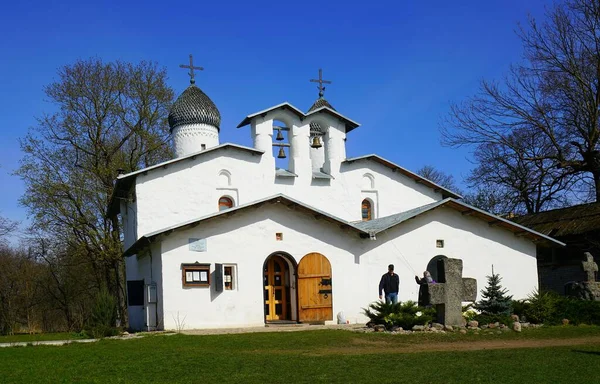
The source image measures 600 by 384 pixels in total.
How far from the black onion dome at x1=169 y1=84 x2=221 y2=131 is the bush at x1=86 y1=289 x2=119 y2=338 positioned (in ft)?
40.6

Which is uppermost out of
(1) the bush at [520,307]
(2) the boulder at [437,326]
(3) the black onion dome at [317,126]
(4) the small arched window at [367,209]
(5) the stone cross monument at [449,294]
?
(3) the black onion dome at [317,126]

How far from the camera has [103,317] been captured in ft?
66.6

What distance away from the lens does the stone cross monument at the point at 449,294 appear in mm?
17594

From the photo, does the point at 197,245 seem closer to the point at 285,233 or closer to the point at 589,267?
the point at 285,233

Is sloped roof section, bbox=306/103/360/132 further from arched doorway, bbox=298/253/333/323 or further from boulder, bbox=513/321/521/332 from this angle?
boulder, bbox=513/321/521/332

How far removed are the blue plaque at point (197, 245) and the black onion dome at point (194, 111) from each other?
10994 millimetres

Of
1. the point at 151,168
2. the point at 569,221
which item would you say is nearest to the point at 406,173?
the point at 569,221

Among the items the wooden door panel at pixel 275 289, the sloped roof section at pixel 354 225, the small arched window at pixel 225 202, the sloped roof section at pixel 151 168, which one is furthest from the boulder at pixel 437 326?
the sloped roof section at pixel 151 168

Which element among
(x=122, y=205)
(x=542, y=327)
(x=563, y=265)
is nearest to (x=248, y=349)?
(x=542, y=327)

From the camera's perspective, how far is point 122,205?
3020 cm

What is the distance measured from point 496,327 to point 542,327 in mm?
1557

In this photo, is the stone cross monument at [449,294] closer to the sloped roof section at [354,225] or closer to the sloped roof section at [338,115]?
the sloped roof section at [354,225]

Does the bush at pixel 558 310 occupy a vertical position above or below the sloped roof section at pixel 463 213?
below

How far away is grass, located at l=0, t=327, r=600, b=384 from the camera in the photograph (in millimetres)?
10477
